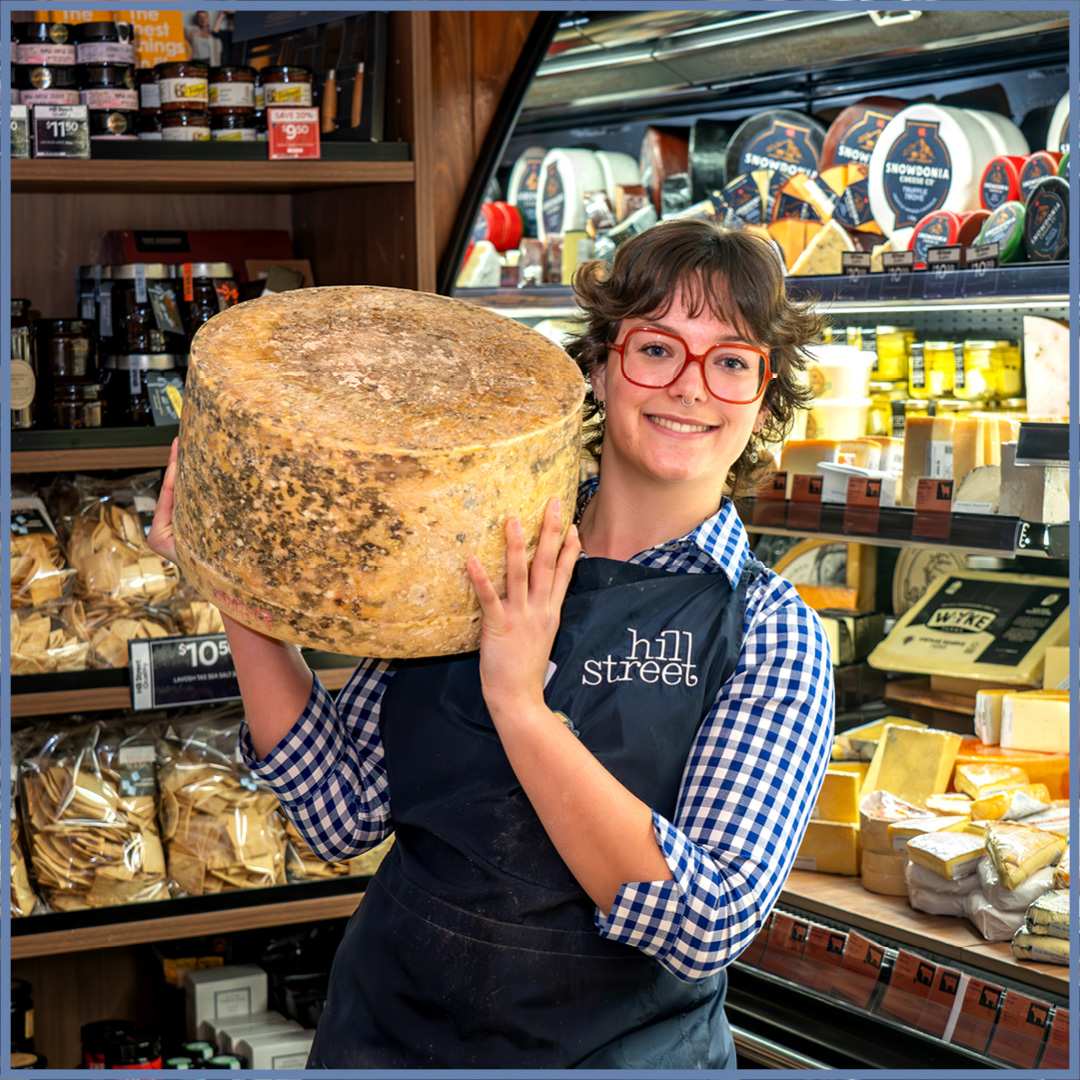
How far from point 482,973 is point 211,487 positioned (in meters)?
0.55

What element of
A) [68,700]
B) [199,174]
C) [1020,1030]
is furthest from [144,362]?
[1020,1030]

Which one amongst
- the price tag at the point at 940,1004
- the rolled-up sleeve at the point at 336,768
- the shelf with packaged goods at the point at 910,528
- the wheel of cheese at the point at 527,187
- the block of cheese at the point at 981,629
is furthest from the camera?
the wheel of cheese at the point at 527,187

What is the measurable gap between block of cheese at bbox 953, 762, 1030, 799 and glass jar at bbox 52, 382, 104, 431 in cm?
173

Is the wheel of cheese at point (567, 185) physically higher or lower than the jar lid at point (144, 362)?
higher

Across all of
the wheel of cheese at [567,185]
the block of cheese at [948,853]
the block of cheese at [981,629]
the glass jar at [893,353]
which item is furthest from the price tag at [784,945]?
the wheel of cheese at [567,185]

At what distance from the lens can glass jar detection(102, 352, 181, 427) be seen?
2.39 m

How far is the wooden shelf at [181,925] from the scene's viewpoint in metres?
2.22

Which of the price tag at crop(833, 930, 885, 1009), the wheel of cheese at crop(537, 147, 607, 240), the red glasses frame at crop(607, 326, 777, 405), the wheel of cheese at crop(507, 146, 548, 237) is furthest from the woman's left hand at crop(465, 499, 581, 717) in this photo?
the wheel of cheese at crop(507, 146, 548, 237)

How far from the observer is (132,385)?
7.85 feet

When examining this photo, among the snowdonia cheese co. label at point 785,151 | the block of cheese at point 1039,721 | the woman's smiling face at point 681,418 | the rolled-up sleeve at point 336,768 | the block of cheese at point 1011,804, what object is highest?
the snowdonia cheese co. label at point 785,151

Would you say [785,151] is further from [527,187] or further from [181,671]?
[181,671]

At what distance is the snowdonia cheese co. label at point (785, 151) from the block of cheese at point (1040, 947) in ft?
6.52

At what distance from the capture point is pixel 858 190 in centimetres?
288

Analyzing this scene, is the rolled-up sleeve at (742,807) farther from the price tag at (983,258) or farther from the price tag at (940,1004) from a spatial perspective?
the price tag at (983,258)
